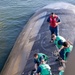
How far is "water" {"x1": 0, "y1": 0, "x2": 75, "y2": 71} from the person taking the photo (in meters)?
18.7

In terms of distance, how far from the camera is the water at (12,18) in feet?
61.4

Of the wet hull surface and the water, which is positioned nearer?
the wet hull surface

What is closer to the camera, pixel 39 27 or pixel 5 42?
pixel 39 27

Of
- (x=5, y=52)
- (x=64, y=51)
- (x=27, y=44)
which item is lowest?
(x=5, y=52)

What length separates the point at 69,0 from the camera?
96.6ft

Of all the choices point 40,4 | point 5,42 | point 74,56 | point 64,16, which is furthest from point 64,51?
point 40,4

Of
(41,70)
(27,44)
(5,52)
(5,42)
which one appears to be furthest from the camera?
(5,42)

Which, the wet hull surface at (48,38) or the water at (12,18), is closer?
the wet hull surface at (48,38)

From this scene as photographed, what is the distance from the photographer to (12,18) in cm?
2448

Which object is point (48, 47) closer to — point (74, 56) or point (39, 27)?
point (39, 27)

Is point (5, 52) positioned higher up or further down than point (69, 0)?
further down

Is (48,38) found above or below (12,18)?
above

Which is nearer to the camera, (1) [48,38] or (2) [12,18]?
(1) [48,38]

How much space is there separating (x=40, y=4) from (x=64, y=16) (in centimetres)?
1141
